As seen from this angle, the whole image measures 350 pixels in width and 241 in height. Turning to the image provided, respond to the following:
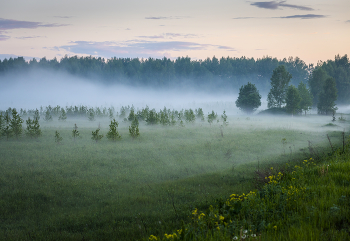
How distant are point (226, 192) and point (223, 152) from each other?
455 inches

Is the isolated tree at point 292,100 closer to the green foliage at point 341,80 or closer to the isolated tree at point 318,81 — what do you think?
the isolated tree at point 318,81

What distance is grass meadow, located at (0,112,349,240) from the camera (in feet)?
25.2

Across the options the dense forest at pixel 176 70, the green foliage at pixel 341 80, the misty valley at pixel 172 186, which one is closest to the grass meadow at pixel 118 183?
the misty valley at pixel 172 186

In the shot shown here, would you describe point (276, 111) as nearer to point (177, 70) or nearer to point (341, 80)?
point (341, 80)

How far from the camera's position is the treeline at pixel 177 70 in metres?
139

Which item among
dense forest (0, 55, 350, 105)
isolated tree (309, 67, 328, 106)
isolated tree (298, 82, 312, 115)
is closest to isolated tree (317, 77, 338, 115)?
isolated tree (298, 82, 312, 115)

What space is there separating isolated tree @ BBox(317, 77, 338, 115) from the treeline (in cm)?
7745

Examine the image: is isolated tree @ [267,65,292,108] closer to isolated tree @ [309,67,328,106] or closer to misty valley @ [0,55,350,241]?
isolated tree @ [309,67,328,106]

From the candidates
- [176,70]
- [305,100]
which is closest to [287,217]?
[305,100]

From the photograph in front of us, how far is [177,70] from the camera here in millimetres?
147125

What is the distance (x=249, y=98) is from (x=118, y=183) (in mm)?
57350

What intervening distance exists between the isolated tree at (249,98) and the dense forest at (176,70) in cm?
7691

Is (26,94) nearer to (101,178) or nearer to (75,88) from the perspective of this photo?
(75,88)

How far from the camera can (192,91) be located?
14512 centimetres
